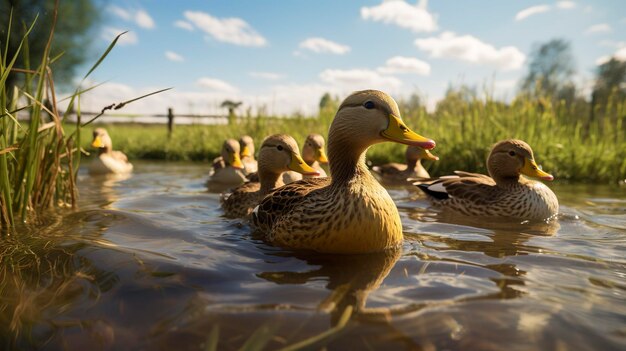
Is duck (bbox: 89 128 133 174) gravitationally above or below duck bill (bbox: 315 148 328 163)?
below

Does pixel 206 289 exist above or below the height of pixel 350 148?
below

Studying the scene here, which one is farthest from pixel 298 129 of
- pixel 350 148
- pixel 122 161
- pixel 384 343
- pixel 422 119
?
pixel 384 343

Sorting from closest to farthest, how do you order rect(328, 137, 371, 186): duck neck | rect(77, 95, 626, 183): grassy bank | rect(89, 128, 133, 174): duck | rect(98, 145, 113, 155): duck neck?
rect(328, 137, 371, 186): duck neck < rect(77, 95, 626, 183): grassy bank < rect(89, 128, 133, 174): duck < rect(98, 145, 113, 155): duck neck

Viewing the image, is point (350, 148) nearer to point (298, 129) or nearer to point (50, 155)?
point (50, 155)

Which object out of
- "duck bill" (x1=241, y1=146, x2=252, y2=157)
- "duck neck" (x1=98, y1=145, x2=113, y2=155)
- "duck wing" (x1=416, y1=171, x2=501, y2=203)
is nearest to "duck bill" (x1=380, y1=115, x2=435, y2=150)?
"duck wing" (x1=416, y1=171, x2=501, y2=203)

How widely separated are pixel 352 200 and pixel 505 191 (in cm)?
300

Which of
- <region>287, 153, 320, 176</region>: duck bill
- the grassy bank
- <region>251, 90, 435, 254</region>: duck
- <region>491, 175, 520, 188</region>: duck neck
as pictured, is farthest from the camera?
the grassy bank

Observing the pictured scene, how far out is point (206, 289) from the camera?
2.38 m

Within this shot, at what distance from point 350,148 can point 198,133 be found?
13.4 meters

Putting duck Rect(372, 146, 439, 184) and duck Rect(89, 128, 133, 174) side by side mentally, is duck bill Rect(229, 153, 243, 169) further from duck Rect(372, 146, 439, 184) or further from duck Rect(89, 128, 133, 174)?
duck Rect(89, 128, 133, 174)

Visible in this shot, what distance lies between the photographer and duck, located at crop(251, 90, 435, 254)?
2965 mm

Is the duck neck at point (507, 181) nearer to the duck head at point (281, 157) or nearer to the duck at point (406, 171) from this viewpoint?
the duck head at point (281, 157)

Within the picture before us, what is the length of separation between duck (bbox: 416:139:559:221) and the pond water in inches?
33.3

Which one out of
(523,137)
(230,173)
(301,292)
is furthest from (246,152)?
(301,292)
